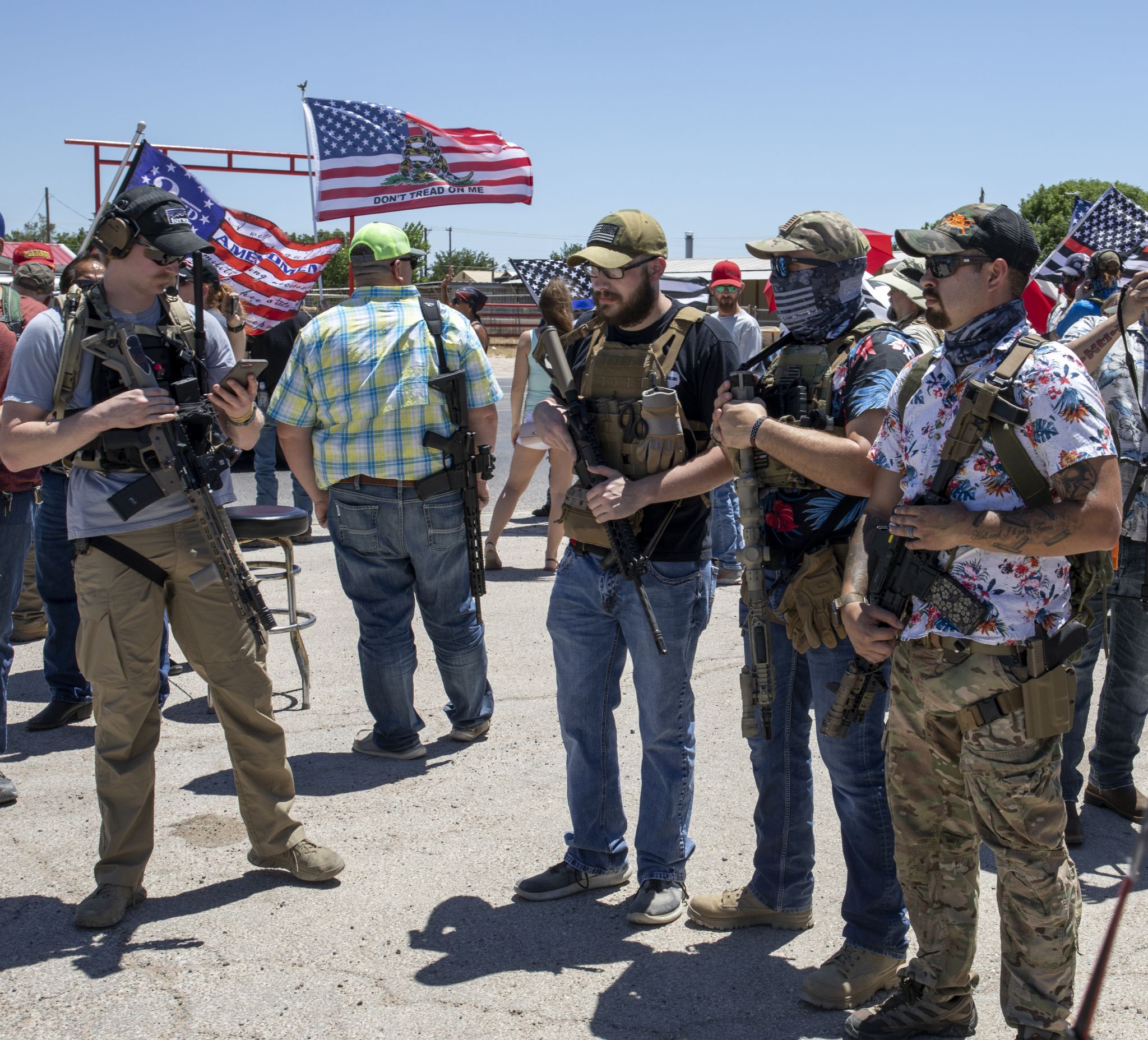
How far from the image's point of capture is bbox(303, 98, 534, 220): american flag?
1031cm

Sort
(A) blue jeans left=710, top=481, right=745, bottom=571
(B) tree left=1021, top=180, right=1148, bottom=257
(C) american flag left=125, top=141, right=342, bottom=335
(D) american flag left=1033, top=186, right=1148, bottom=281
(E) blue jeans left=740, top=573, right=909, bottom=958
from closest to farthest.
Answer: (E) blue jeans left=740, top=573, right=909, bottom=958 < (D) american flag left=1033, top=186, right=1148, bottom=281 < (A) blue jeans left=710, top=481, right=745, bottom=571 < (C) american flag left=125, top=141, right=342, bottom=335 < (B) tree left=1021, top=180, right=1148, bottom=257

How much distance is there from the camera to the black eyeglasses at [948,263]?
2.83 metres

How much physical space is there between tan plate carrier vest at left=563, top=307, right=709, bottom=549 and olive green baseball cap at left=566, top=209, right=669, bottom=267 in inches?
9.7

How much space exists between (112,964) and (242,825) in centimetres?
103

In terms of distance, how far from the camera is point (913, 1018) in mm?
3098

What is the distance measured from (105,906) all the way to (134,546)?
121 cm

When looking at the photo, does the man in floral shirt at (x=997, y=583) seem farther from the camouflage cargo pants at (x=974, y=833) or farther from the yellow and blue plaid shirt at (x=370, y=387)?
the yellow and blue plaid shirt at (x=370, y=387)

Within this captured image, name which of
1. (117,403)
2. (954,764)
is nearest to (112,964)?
(117,403)

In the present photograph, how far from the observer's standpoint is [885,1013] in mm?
3117

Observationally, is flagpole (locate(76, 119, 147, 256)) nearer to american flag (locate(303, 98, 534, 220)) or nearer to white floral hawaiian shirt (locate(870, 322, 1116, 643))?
white floral hawaiian shirt (locate(870, 322, 1116, 643))

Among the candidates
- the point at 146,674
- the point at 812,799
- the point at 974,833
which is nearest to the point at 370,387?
the point at 146,674

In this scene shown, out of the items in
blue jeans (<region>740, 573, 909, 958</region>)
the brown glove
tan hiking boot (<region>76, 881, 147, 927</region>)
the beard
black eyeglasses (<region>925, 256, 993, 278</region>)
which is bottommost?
tan hiking boot (<region>76, 881, 147, 927</region>)

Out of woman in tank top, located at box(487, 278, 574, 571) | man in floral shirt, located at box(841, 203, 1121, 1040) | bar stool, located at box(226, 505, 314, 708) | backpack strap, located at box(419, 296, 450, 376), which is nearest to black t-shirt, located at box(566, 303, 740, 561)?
man in floral shirt, located at box(841, 203, 1121, 1040)

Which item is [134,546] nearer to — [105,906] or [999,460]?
[105,906]
